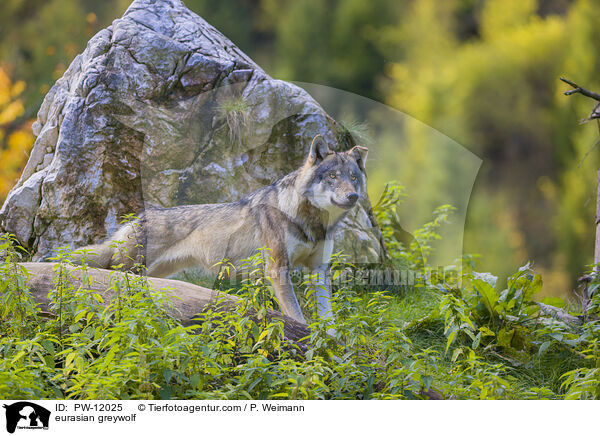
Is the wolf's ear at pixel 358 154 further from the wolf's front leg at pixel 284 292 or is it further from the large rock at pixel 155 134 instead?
the wolf's front leg at pixel 284 292

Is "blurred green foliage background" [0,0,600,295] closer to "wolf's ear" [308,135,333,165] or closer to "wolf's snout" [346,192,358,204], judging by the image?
"wolf's ear" [308,135,333,165]

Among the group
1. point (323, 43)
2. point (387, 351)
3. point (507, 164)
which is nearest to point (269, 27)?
point (323, 43)

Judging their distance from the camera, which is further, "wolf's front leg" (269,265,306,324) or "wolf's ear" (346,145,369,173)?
"wolf's ear" (346,145,369,173)

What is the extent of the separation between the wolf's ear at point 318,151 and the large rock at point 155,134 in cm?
86

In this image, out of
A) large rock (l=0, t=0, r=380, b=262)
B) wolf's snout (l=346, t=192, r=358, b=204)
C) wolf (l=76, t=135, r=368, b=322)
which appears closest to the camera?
wolf's snout (l=346, t=192, r=358, b=204)

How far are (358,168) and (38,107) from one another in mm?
3540

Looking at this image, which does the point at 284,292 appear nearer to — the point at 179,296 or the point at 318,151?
the point at 179,296

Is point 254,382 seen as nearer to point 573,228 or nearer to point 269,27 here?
point 269,27

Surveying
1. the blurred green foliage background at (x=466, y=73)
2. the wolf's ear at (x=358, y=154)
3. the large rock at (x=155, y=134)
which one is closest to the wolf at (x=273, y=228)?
the wolf's ear at (x=358, y=154)

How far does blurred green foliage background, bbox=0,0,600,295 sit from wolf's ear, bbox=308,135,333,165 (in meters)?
1.30

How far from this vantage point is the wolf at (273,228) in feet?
11.7

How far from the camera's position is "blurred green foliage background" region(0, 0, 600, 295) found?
4969 millimetres
